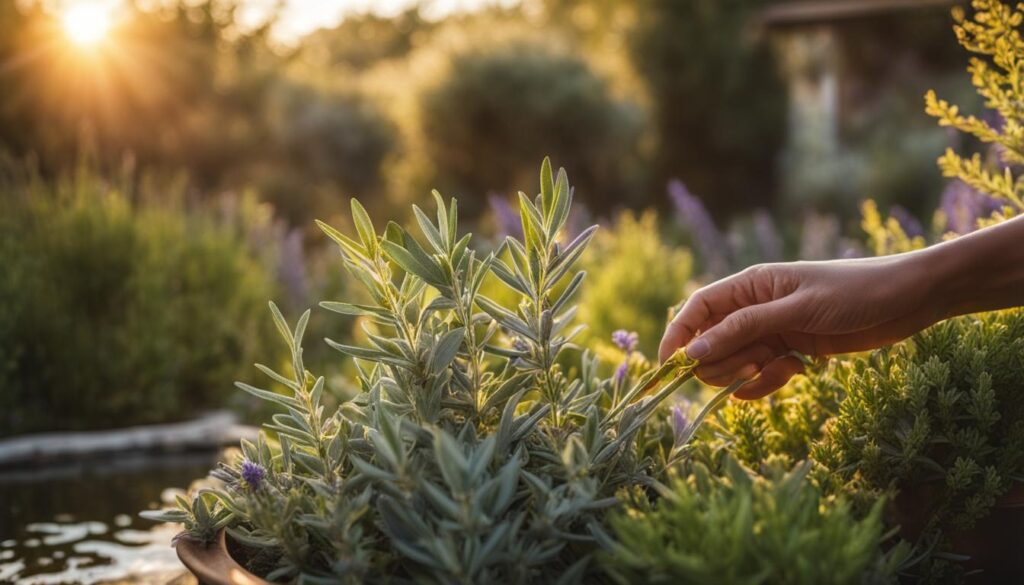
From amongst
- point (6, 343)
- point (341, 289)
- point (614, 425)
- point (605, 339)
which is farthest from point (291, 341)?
point (341, 289)

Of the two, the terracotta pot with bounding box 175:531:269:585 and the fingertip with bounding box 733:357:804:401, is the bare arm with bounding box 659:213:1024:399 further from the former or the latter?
the terracotta pot with bounding box 175:531:269:585

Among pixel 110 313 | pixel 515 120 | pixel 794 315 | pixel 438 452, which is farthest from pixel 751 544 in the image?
pixel 515 120

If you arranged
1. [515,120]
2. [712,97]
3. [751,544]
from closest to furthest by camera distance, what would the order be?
1. [751,544]
2. [515,120]
3. [712,97]

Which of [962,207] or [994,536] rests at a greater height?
[962,207]

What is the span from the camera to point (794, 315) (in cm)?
159

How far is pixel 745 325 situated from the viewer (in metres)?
1.58

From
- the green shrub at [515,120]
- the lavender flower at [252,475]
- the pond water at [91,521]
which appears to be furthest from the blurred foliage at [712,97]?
the lavender flower at [252,475]

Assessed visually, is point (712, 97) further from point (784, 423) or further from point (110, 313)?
point (784, 423)

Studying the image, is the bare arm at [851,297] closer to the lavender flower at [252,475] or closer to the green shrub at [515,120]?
the lavender flower at [252,475]

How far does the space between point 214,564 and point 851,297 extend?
3.81ft

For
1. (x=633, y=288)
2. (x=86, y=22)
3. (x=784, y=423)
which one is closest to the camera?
(x=784, y=423)

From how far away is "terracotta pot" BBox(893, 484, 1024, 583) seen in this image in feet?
5.47

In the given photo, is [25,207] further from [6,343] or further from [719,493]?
[719,493]

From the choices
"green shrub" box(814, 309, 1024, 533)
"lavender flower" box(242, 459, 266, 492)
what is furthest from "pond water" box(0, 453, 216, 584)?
"green shrub" box(814, 309, 1024, 533)
